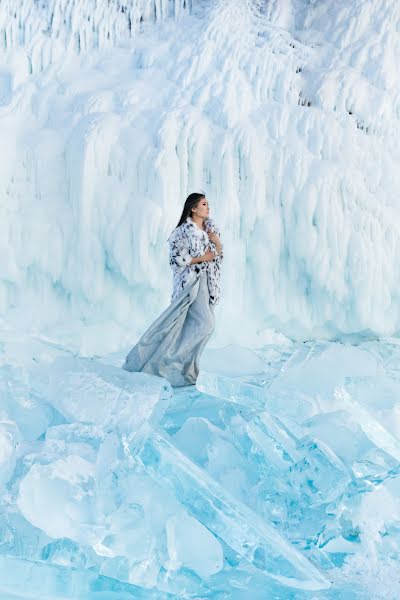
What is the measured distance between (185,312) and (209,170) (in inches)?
81.1

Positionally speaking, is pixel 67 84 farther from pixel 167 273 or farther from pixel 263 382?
pixel 263 382

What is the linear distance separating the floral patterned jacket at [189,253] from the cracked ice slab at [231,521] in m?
1.43

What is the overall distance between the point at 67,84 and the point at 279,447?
4.13 meters

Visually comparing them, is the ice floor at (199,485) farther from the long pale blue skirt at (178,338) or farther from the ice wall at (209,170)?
the ice wall at (209,170)

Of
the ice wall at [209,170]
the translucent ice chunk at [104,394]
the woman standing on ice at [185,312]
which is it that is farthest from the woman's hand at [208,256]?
the ice wall at [209,170]

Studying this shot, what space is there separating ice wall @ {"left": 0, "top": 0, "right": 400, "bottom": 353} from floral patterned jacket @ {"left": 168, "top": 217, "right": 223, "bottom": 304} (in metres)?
1.54

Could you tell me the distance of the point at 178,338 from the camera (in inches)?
161

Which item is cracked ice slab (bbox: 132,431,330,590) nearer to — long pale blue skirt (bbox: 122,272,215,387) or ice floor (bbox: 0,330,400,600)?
ice floor (bbox: 0,330,400,600)

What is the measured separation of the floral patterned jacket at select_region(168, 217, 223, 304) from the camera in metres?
4.00

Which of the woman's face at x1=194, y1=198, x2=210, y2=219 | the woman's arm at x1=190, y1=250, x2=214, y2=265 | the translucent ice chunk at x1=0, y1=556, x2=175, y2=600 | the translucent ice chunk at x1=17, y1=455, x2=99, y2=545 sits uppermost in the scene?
the woman's face at x1=194, y1=198, x2=210, y2=219

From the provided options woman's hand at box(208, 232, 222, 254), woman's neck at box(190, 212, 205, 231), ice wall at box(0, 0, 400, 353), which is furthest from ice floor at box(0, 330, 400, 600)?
ice wall at box(0, 0, 400, 353)

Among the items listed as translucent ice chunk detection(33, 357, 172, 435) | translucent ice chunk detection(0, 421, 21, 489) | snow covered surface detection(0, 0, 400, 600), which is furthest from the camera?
snow covered surface detection(0, 0, 400, 600)

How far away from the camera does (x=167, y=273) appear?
573cm

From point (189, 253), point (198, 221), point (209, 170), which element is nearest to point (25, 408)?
point (189, 253)
